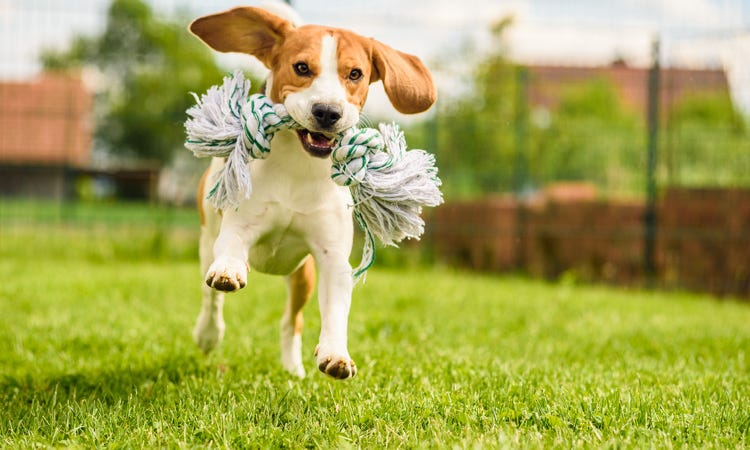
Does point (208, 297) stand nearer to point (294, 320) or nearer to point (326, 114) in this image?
point (294, 320)

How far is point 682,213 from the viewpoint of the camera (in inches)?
371

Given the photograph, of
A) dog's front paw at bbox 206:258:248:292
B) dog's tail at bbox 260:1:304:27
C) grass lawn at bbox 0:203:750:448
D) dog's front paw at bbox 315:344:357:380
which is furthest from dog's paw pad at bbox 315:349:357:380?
dog's tail at bbox 260:1:304:27

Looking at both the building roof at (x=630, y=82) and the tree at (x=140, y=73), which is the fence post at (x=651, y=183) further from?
the tree at (x=140, y=73)

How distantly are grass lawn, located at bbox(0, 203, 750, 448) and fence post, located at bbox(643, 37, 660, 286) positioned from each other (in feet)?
6.57

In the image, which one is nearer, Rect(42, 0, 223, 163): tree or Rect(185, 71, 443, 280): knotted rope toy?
Rect(185, 71, 443, 280): knotted rope toy

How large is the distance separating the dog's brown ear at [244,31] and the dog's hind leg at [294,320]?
1.00 m

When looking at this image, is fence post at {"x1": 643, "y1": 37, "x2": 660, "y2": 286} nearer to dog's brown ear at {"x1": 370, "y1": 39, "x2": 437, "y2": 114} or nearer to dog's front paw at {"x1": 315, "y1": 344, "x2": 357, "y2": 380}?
dog's brown ear at {"x1": 370, "y1": 39, "x2": 437, "y2": 114}

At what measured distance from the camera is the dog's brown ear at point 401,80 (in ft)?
9.79

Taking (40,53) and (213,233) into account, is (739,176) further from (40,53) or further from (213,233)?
(40,53)

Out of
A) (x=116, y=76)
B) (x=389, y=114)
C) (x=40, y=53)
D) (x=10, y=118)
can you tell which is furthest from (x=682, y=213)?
(x=116, y=76)

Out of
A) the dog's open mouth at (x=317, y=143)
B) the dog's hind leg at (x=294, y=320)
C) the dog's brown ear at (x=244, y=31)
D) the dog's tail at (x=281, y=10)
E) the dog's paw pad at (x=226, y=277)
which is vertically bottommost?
the dog's hind leg at (x=294, y=320)

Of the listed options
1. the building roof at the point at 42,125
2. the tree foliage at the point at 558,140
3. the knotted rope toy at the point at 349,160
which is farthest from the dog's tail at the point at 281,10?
the building roof at the point at 42,125

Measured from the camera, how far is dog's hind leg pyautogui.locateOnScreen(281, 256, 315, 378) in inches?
144

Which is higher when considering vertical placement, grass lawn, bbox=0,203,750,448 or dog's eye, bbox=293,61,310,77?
dog's eye, bbox=293,61,310,77
